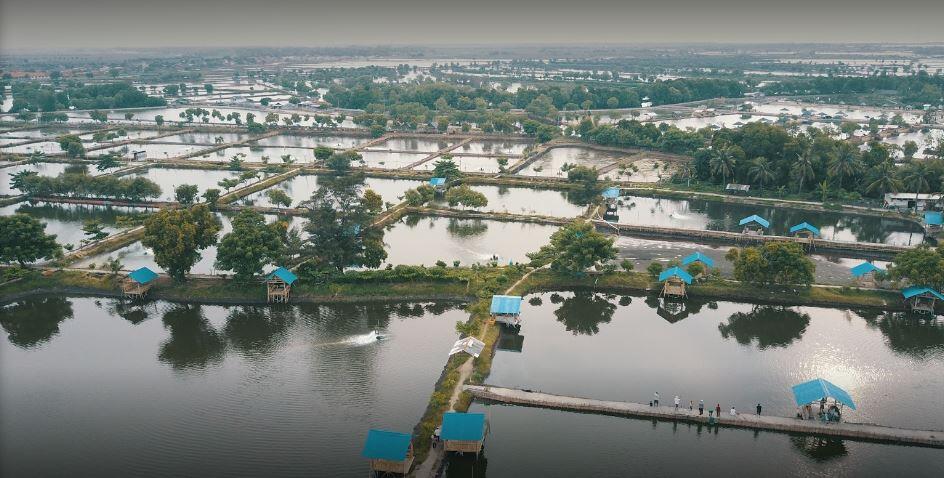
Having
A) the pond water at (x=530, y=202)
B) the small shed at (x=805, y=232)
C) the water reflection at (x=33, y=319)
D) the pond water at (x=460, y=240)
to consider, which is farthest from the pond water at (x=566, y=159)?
the water reflection at (x=33, y=319)

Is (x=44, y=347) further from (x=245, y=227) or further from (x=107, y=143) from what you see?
(x=107, y=143)

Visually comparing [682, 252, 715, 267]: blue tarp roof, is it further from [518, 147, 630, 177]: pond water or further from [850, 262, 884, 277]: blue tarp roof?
[518, 147, 630, 177]: pond water

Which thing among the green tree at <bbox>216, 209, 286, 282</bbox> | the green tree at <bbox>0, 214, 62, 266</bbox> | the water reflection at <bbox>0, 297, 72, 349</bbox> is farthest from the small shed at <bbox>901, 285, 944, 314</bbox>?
the green tree at <bbox>0, 214, 62, 266</bbox>

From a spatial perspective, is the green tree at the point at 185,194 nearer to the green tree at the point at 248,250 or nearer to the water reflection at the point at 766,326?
the green tree at the point at 248,250

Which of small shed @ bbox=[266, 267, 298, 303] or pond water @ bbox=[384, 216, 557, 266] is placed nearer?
small shed @ bbox=[266, 267, 298, 303]

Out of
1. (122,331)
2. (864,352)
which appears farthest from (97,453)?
(864,352)

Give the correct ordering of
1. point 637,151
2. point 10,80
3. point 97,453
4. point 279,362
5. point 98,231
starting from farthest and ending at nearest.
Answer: point 10,80 → point 637,151 → point 98,231 → point 279,362 → point 97,453
